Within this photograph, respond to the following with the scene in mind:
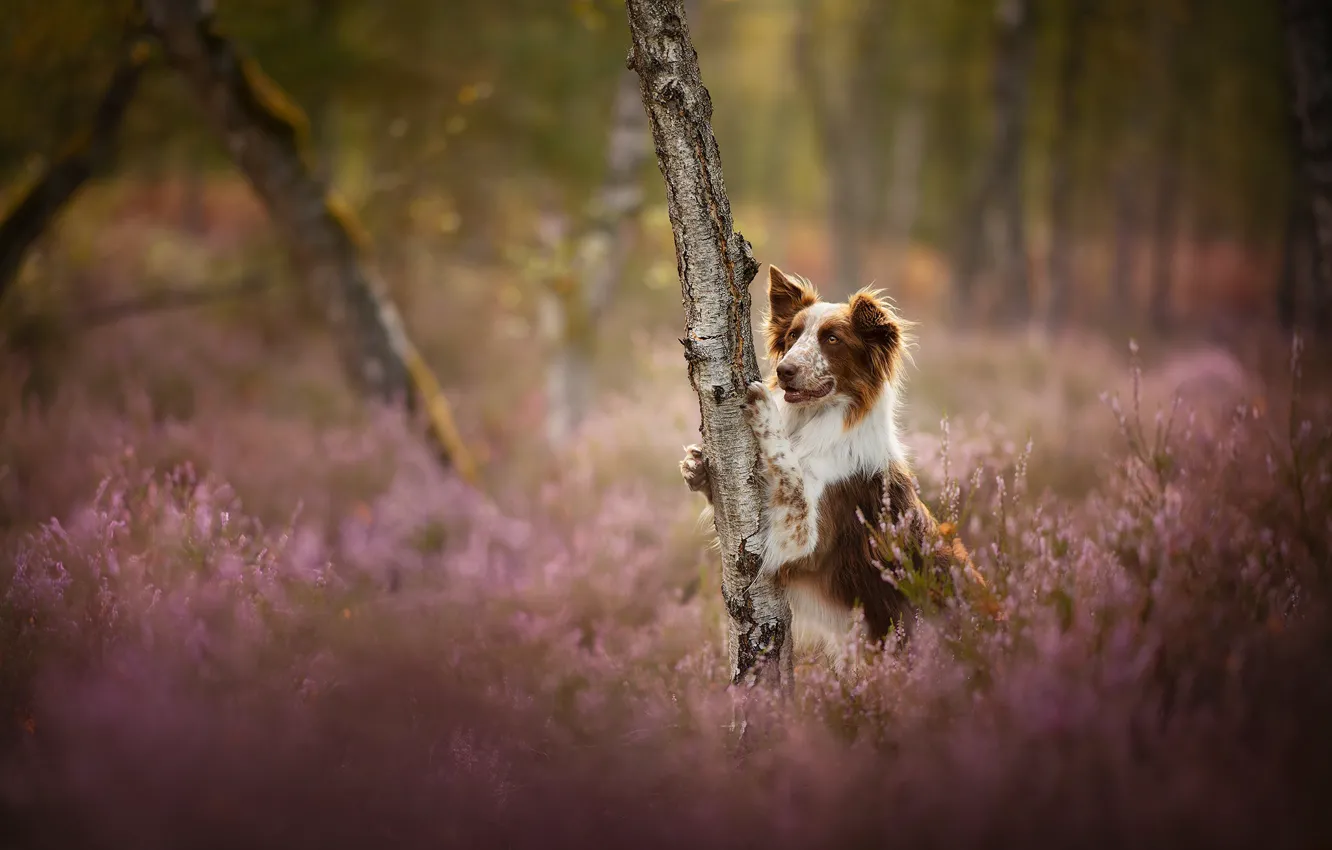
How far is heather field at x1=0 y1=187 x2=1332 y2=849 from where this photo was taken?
2234mm

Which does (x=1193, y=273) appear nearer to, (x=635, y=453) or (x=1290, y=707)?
(x=635, y=453)

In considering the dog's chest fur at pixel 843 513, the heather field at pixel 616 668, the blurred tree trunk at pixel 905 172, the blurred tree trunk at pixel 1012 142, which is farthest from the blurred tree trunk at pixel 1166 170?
the dog's chest fur at pixel 843 513

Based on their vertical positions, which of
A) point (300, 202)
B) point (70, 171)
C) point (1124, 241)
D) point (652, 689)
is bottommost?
point (652, 689)

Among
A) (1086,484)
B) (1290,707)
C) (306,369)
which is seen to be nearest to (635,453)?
(1086,484)

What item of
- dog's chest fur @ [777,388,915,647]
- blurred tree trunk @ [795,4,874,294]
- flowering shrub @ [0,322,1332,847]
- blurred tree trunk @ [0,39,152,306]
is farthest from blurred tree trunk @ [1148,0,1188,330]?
blurred tree trunk @ [0,39,152,306]

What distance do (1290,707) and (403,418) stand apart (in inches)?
234

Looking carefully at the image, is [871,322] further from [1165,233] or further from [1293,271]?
[1165,233]

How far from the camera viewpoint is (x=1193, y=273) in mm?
26484

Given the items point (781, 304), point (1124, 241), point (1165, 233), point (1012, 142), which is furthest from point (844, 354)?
point (1124, 241)

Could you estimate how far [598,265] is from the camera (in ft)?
25.5

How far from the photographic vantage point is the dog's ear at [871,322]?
3367mm

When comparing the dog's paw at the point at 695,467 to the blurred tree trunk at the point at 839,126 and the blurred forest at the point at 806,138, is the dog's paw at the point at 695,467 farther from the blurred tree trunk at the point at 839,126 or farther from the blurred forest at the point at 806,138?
the blurred tree trunk at the point at 839,126

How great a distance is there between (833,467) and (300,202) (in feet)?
16.6

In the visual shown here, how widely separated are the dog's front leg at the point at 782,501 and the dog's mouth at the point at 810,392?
261 mm
